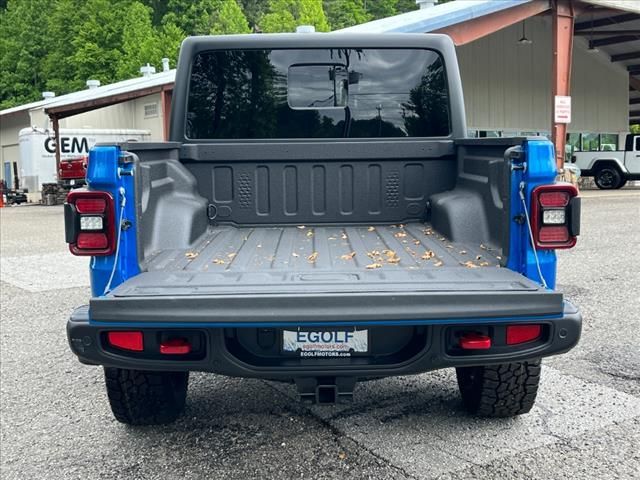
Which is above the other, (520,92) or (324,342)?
(520,92)

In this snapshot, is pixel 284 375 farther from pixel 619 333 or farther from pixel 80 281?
pixel 80 281

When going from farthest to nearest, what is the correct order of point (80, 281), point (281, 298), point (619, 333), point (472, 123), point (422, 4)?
point (472, 123) → point (422, 4) → point (80, 281) → point (619, 333) → point (281, 298)

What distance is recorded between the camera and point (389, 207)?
457 cm

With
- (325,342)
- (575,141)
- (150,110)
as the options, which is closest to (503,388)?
(325,342)

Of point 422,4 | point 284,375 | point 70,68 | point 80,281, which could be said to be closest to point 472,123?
point 422,4

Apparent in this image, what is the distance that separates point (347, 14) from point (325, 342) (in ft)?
210

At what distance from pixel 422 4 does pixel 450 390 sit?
69.0 ft

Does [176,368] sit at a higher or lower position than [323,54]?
lower

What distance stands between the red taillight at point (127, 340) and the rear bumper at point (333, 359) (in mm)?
27

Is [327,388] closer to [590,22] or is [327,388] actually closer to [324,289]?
[324,289]

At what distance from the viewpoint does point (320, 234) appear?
4.31 meters

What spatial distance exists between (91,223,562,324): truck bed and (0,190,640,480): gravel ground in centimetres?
94

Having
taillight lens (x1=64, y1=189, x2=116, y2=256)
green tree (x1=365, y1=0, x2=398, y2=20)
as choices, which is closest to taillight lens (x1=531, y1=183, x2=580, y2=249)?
taillight lens (x1=64, y1=189, x2=116, y2=256)

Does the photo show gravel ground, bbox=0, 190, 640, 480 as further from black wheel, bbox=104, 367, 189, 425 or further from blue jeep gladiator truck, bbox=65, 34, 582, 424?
blue jeep gladiator truck, bbox=65, 34, 582, 424
